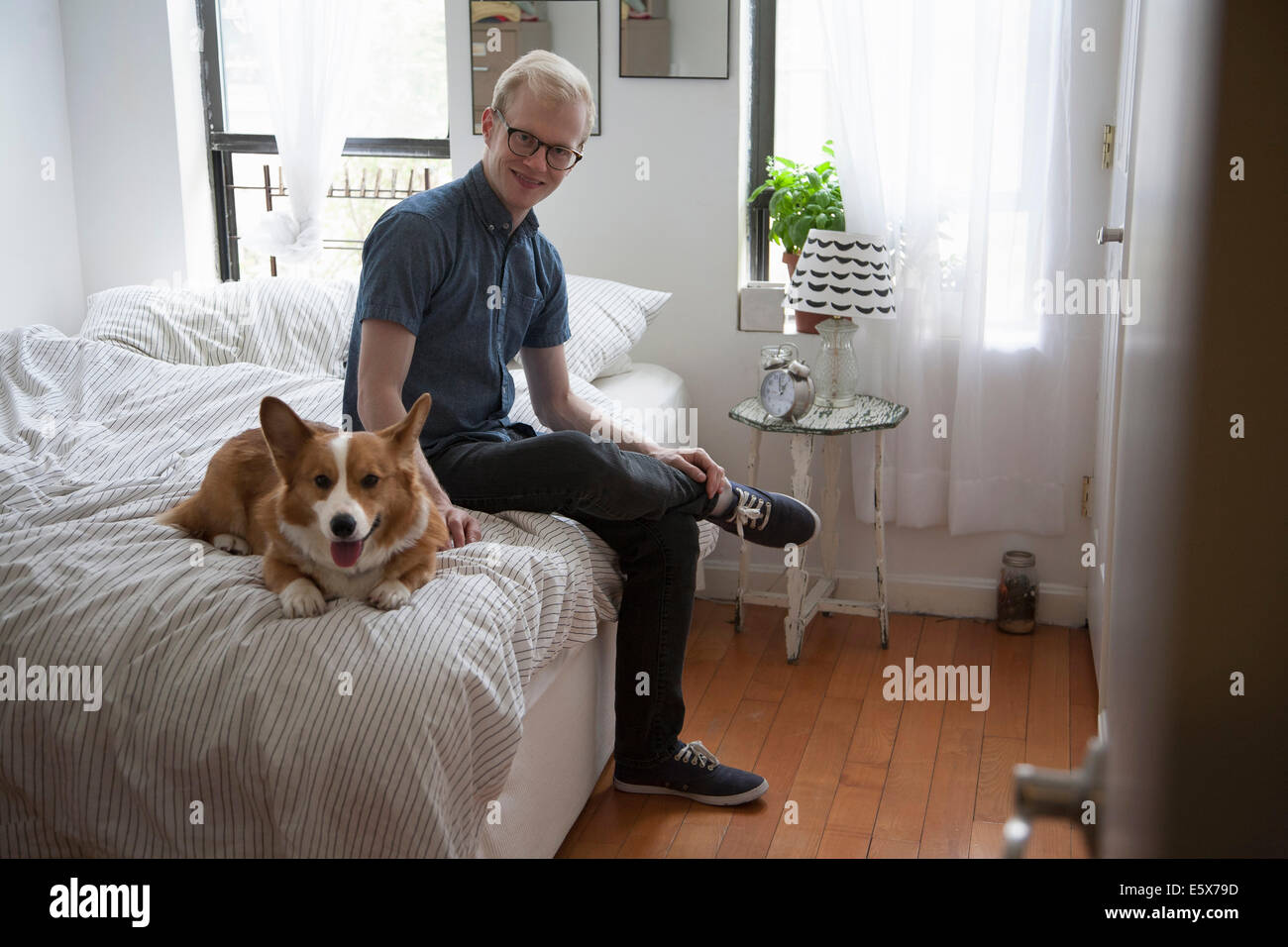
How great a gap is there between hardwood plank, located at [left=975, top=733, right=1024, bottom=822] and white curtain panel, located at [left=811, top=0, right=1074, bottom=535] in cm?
77

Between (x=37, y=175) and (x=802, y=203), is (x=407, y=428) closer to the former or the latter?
(x=802, y=203)

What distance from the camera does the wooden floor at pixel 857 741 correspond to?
6.43 ft

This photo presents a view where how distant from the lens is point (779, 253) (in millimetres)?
3193

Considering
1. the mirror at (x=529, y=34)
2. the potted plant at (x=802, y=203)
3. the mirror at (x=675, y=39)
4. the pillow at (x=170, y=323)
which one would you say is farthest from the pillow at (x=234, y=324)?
the potted plant at (x=802, y=203)

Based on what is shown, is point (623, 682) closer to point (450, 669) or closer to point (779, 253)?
point (450, 669)

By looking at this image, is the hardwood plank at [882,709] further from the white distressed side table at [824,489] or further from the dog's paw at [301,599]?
the dog's paw at [301,599]

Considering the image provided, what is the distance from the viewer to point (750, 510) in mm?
2166

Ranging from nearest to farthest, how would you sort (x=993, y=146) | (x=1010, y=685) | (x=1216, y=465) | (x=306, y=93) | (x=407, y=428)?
1. (x=1216, y=465)
2. (x=407, y=428)
3. (x=1010, y=685)
4. (x=993, y=146)
5. (x=306, y=93)

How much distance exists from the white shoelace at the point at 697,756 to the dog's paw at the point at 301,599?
86 cm

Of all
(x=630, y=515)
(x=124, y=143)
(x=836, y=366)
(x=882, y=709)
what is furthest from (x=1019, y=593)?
(x=124, y=143)
